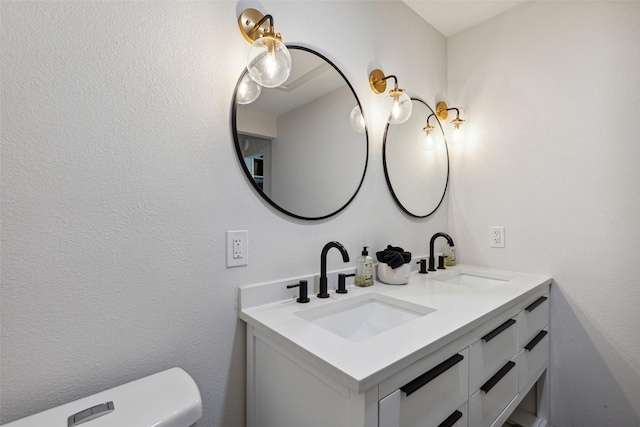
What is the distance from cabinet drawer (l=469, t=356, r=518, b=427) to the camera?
3.44ft

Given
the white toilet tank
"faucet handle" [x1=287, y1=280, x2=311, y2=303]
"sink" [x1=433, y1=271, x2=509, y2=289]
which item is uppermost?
"faucet handle" [x1=287, y1=280, x2=311, y2=303]

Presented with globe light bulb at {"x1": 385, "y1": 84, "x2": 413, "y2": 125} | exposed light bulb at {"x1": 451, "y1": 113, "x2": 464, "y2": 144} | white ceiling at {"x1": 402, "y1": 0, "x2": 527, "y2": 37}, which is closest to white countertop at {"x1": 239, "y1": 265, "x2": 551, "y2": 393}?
globe light bulb at {"x1": 385, "y1": 84, "x2": 413, "y2": 125}

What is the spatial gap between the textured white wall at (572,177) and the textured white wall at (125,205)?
4.30 feet

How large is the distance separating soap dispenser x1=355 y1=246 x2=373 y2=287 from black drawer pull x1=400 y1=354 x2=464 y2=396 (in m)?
0.52

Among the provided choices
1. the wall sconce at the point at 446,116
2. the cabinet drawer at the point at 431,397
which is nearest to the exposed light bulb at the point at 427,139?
the wall sconce at the point at 446,116

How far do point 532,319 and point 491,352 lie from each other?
505 millimetres

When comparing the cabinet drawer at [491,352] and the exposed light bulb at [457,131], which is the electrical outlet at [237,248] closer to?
the cabinet drawer at [491,352]

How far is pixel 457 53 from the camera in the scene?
6.78 ft

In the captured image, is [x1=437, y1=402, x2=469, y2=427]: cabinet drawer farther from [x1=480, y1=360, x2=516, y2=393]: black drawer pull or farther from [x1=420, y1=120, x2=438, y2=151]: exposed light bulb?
[x1=420, y1=120, x2=438, y2=151]: exposed light bulb

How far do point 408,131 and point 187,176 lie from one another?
129cm

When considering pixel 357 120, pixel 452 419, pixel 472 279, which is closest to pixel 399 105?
pixel 357 120

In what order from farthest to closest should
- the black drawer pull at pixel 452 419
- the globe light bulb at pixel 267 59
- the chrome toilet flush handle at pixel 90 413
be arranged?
the globe light bulb at pixel 267 59
the black drawer pull at pixel 452 419
the chrome toilet flush handle at pixel 90 413

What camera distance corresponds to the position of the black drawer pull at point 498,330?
1092 mm

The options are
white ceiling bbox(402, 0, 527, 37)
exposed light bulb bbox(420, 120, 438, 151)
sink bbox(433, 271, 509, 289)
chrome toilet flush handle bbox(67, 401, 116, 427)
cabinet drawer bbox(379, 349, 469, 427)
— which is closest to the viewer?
chrome toilet flush handle bbox(67, 401, 116, 427)
